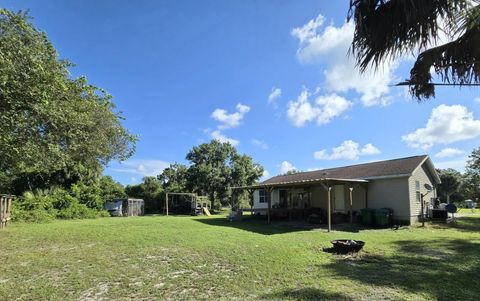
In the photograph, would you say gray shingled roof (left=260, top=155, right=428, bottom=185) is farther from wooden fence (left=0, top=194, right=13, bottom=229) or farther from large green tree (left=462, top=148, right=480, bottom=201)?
large green tree (left=462, top=148, right=480, bottom=201)

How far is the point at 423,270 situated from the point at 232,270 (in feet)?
13.4

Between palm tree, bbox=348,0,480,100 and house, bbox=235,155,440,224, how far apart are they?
35.3 feet

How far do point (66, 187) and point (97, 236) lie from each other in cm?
1628

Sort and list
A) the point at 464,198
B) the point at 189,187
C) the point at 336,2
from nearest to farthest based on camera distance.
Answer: the point at 336,2 < the point at 189,187 < the point at 464,198

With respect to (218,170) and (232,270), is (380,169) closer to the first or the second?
(232,270)

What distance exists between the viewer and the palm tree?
3.26 m

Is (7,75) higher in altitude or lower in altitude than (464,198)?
higher

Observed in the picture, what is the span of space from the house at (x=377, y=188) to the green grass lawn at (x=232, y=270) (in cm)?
568

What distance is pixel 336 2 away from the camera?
3994 mm

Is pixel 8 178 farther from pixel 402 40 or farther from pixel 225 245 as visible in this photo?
pixel 402 40

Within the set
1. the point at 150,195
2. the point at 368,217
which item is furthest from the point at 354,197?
the point at 150,195

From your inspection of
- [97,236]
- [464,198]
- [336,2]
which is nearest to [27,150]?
[97,236]

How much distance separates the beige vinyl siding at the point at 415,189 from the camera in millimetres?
16609

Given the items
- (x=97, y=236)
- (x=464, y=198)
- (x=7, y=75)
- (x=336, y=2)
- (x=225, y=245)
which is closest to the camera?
(x=336, y=2)
